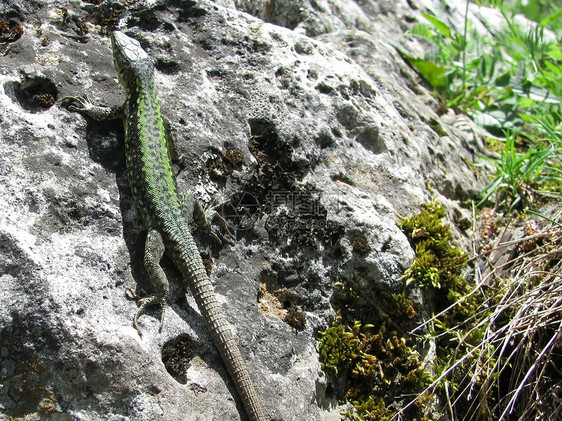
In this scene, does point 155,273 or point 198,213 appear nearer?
point 155,273

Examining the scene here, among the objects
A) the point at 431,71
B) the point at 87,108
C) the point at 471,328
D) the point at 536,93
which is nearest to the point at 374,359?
the point at 471,328

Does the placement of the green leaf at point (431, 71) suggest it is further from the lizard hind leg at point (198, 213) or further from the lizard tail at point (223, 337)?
the lizard tail at point (223, 337)

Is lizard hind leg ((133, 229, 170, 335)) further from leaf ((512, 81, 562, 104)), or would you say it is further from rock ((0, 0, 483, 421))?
leaf ((512, 81, 562, 104))

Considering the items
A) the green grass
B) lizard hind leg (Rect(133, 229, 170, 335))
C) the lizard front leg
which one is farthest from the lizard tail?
the green grass

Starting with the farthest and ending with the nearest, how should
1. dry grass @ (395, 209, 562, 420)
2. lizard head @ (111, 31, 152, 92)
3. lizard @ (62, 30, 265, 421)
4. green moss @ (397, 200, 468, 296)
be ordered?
green moss @ (397, 200, 468, 296) → lizard head @ (111, 31, 152, 92) → dry grass @ (395, 209, 562, 420) → lizard @ (62, 30, 265, 421)

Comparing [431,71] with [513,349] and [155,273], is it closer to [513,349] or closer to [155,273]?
[513,349]

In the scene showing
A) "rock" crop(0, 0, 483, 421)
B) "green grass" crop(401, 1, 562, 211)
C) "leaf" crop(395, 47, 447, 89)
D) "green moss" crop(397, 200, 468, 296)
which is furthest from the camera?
"leaf" crop(395, 47, 447, 89)
